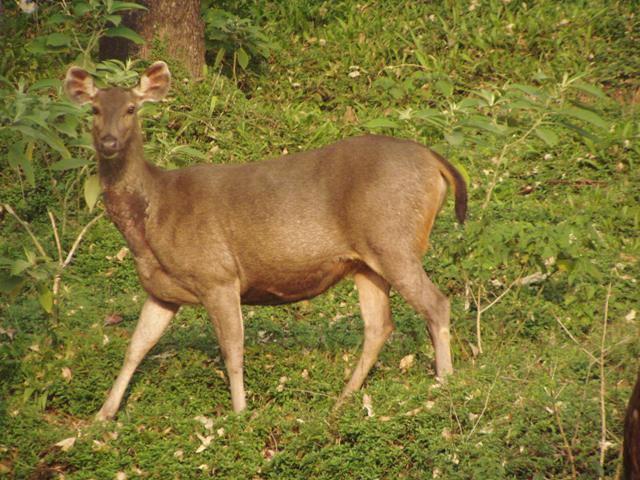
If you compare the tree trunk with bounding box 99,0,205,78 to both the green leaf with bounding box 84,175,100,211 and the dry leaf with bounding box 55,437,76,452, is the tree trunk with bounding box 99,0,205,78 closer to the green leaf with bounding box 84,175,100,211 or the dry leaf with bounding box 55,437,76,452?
the green leaf with bounding box 84,175,100,211

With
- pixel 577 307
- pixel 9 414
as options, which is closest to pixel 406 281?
pixel 577 307

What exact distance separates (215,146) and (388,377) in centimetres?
401

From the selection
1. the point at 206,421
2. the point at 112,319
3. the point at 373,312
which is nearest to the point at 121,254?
the point at 112,319

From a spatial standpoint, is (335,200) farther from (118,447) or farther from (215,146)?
(215,146)

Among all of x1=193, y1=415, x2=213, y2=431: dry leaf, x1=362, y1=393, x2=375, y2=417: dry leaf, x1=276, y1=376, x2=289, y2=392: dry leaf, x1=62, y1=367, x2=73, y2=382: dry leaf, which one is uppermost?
x1=362, y1=393, x2=375, y2=417: dry leaf

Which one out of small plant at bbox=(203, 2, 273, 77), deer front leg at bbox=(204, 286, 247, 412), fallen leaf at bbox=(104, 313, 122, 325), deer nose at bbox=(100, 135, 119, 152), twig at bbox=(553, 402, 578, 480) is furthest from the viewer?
small plant at bbox=(203, 2, 273, 77)

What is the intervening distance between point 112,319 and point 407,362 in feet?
7.52

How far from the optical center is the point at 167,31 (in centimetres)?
1110

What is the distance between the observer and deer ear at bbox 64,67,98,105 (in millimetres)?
7172

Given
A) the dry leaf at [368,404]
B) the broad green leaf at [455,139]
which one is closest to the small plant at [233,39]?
the broad green leaf at [455,139]

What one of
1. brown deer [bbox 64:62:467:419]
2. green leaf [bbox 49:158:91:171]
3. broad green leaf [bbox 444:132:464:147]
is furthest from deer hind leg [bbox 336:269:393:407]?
Answer: green leaf [bbox 49:158:91:171]

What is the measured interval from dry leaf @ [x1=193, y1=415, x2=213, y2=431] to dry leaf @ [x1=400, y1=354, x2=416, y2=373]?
1.43 meters

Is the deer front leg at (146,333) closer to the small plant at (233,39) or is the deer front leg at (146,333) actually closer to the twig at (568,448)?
the twig at (568,448)

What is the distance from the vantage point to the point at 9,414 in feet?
21.8
